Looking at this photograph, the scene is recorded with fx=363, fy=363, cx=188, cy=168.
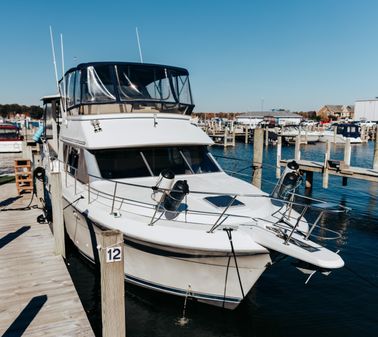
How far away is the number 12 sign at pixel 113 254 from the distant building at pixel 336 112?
117 metres

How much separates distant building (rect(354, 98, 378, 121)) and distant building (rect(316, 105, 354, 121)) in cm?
2338

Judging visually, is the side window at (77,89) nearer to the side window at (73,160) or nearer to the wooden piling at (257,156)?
the side window at (73,160)

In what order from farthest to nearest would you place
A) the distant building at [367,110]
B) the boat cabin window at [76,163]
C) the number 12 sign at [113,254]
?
the distant building at [367,110] < the boat cabin window at [76,163] < the number 12 sign at [113,254]

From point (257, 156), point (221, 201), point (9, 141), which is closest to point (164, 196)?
point (221, 201)

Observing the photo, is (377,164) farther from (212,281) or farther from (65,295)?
(65,295)

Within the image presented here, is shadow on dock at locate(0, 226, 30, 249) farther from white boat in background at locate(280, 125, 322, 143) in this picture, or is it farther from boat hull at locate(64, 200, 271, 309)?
white boat in background at locate(280, 125, 322, 143)

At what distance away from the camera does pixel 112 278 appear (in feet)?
13.6

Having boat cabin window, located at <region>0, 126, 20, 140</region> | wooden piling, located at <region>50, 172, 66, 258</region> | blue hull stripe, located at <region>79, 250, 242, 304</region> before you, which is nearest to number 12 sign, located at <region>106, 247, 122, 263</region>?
blue hull stripe, located at <region>79, 250, 242, 304</region>

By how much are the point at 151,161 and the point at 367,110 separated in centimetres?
8980

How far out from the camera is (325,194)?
58.7ft

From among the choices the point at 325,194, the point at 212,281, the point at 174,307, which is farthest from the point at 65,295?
the point at 325,194

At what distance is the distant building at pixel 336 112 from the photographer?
112688mm

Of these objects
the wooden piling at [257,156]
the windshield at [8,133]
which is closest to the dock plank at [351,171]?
the wooden piling at [257,156]

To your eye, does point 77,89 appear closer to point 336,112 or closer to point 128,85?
point 128,85
